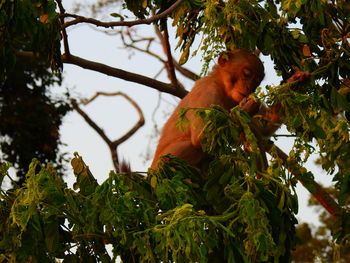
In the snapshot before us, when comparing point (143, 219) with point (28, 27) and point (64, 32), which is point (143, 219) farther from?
point (64, 32)

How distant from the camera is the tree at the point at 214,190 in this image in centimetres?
428

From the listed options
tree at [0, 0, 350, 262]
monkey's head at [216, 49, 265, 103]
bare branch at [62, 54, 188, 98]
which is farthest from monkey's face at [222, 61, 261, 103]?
bare branch at [62, 54, 188, 98]

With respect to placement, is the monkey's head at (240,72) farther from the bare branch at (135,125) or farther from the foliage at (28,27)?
the bare branch at (135,125)

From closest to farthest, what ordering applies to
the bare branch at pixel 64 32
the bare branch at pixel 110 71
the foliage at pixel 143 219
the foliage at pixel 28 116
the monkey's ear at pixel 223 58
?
the foliage at pixel 143 219
the bare branch at pixel 64 32
the monkey's ear at pixel 223 58
the bare branch at pixel 110 71
the foliage at pixel 28 116

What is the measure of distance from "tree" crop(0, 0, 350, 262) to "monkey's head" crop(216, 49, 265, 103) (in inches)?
26.3

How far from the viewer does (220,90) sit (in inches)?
284

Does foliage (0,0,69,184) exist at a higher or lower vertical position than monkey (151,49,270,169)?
higher

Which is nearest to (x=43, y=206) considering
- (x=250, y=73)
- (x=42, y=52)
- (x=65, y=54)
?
(x=42, y=52)

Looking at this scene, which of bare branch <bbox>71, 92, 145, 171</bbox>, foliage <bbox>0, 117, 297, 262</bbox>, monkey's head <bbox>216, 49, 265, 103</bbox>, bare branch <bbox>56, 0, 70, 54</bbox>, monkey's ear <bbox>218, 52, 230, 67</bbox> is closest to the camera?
foliage <bbox>0, 117, 297, 262</bbox>

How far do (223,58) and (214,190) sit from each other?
→ 238cm

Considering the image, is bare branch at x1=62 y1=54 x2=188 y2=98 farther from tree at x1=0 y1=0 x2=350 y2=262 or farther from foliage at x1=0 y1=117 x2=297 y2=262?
foliage at x1=0 y1=117 x2=297 y2=262

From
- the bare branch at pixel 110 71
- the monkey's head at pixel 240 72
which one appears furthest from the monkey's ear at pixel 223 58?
the bare branch at pixel 110 71

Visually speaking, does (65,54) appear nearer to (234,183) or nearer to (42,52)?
(42,52)

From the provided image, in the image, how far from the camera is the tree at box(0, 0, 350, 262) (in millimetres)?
4277
